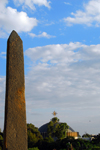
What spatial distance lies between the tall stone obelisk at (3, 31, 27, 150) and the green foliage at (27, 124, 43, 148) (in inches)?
1425

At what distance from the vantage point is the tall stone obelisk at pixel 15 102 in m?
5.33

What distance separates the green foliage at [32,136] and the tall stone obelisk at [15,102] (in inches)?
1425

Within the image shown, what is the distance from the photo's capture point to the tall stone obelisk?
5332mm

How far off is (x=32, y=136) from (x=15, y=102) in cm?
3842

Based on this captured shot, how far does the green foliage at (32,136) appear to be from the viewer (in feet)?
133

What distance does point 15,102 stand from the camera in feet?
18.0

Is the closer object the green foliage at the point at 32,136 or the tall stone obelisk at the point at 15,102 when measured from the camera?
the tall stone obelisk at the point at 15,102

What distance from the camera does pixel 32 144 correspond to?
40.0m

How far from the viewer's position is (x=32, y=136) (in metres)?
42.1

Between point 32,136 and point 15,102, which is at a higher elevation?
point 15,102

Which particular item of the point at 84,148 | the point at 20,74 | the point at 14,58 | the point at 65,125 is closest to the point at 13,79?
A: the point at 20,74

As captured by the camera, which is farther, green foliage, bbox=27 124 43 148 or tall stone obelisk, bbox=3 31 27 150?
green foliage, bbox=27 124 43 148

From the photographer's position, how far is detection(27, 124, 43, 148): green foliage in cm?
4060

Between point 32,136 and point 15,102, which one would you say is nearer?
point 15,102
